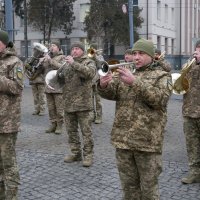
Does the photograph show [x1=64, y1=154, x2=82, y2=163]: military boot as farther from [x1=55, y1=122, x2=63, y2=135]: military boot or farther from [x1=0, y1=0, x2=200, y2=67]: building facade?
[x1=0, y1=0, x2=200, y2=67]: building facade

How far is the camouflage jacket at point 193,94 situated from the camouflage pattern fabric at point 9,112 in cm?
232

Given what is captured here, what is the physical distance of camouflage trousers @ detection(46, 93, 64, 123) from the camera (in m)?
9.19

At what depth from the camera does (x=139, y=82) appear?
3.85 meters

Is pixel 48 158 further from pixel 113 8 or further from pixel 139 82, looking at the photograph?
pixel 113 8

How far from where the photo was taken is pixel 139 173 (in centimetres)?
421

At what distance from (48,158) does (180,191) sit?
8.04 ft

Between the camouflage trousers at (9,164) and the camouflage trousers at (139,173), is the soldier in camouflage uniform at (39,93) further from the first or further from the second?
the camouflage trousers at (139,173)

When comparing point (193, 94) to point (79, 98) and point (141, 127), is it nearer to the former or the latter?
point (79, 98)

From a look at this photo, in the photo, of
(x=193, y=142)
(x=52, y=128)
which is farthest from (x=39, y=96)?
(x=193, y=142)

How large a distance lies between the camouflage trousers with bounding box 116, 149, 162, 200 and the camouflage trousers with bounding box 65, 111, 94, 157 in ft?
8.24

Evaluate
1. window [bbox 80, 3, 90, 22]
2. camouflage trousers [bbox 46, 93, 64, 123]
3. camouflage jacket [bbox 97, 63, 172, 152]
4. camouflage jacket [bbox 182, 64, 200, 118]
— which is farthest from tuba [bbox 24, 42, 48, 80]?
window [bbox 80, 3, 90, 22]

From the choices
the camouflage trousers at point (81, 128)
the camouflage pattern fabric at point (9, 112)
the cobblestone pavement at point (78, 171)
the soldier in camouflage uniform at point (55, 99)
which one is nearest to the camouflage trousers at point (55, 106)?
the soldier in camouflage uniform at point (55, 99)

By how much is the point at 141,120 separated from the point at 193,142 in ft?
7.08

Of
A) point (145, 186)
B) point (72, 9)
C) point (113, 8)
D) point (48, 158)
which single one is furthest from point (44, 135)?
point (72, 9)
